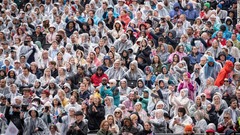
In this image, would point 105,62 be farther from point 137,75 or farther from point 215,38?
point 215,38

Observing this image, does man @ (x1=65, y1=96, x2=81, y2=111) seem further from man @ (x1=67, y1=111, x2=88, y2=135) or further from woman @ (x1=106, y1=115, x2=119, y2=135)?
woman @ (x1=106, y1=115, x2=119, y2=135)

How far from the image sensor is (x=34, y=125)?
33.0 m

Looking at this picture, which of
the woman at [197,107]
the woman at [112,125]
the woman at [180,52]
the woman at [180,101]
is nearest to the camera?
the woman at [112,125]

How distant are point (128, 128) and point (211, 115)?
3.22 m

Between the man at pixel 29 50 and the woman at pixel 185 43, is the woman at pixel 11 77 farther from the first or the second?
the woman at pixel 185 43

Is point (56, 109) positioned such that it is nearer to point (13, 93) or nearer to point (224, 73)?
point (13, 93)

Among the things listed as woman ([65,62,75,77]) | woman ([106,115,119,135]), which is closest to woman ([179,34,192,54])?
woman ([65,62,75,77])

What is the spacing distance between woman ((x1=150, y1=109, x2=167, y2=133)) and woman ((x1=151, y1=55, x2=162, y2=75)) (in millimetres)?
4295

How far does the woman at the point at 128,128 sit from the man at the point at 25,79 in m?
6.38

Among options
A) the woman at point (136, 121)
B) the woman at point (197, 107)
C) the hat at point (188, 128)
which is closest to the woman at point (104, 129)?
the woman at point (136, 121)

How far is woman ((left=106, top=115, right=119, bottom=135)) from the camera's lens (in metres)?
32.3

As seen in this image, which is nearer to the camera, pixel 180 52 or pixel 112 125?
pixel 112 125

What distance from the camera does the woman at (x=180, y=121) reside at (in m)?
33.5

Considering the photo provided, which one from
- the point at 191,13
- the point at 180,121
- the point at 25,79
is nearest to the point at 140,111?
the point at 180,121
